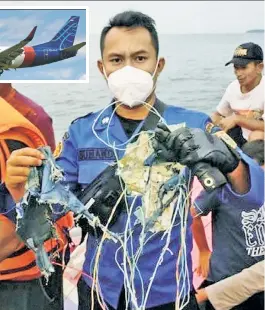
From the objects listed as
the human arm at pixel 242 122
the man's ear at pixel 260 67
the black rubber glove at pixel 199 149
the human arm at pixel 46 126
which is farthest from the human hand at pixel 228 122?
the human arm at pixel 46 126

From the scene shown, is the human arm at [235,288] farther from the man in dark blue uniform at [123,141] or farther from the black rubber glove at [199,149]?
the black rubber glove at [199,149]

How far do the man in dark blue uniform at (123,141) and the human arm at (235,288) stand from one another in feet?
0.25

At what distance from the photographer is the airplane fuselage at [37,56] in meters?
1.58

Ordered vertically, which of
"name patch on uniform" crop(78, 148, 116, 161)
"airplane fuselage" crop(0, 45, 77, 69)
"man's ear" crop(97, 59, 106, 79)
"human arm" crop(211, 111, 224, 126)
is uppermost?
"airplane fuselage" crop(0, 45, 77, 69)

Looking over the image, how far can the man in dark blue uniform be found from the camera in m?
1.51

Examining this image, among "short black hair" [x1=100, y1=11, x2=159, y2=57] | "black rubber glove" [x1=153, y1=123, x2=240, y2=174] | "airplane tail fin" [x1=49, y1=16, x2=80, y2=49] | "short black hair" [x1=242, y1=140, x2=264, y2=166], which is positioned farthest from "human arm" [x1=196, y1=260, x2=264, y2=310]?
"airplane tail fin" [x1=49, y1=16, x2=80, y2=49]

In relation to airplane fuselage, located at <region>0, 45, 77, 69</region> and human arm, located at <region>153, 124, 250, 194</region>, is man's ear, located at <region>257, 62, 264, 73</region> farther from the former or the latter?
airplane fuselage, located at <region>0, 45, 77, 69</region>

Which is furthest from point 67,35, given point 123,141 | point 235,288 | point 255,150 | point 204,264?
point 235,288

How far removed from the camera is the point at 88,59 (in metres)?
1.58

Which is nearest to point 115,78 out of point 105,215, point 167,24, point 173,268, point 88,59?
point 88,59

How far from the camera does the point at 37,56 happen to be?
1.59 m

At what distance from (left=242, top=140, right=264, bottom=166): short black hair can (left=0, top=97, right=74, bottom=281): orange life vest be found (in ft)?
1.61

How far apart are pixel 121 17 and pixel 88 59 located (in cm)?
14

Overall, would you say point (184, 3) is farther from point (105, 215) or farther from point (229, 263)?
point (229, 263)
